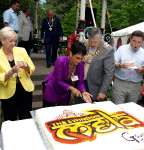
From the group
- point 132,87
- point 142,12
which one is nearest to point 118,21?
point 142,12

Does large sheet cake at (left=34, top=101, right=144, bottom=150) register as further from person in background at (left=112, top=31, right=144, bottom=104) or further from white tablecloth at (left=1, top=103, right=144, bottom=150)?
person in background at (left=112, top=31, right=144, bottom=104)

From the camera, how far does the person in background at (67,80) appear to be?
3783 mm

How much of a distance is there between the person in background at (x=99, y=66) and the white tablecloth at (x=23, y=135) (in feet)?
5.67

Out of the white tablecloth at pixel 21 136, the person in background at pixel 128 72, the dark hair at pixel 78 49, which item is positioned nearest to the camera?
the white tablecloth at pixel 21 136

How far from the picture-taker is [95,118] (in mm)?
2688

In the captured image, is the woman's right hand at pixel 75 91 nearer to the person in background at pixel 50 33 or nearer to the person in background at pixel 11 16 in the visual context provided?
the person in background at pixel 11 16

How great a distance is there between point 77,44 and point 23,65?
0.62 meters

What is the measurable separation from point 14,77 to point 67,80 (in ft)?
2.07

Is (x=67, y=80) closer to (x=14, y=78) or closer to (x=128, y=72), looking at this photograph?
(x=14, y=78)

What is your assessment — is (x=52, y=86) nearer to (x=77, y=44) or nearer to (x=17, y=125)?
(x=77, y=44)

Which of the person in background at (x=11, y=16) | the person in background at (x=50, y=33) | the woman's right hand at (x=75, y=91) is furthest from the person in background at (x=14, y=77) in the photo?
the person in background at (x=50, y=33)

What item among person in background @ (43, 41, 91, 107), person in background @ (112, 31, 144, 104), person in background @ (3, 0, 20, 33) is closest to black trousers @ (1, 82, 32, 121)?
person in background @ (43, 41, 91, 107)

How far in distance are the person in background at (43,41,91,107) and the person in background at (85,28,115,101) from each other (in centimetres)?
53

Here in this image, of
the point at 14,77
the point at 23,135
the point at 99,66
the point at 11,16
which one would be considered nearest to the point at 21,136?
the point at 23,135
